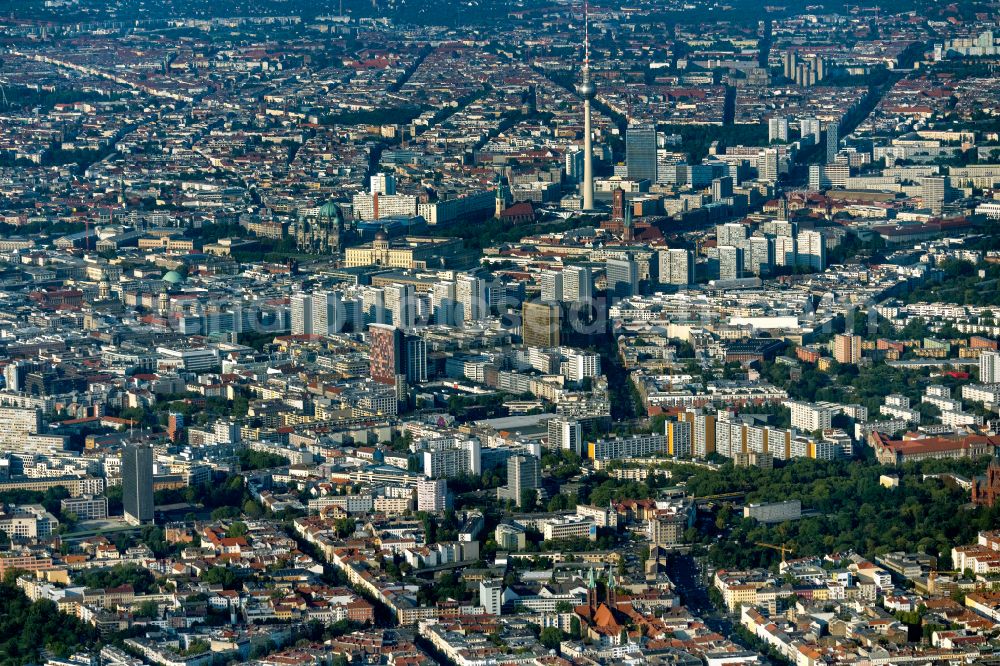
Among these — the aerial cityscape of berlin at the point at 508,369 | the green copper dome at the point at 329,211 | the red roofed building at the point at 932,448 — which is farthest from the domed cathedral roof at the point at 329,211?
the red roofed building at the point at 932,448

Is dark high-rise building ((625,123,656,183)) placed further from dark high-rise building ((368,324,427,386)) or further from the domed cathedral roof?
dark high-rise building ((368,324,427,386))

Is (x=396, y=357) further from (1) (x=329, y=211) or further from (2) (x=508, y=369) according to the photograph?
(1) (x=329, y=211)

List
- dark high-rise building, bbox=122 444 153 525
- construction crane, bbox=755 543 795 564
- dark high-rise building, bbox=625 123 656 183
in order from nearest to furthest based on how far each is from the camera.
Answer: construction crane, bbox=755 543 795 564, dark high-rise building, bbox=122 444 153 525, dark high-rise building, bbox=625 123 656 183

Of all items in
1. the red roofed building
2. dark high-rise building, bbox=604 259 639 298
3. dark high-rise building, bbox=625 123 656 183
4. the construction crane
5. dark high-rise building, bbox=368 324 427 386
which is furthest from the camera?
dark high-rise building, bbox=625 123 656 183

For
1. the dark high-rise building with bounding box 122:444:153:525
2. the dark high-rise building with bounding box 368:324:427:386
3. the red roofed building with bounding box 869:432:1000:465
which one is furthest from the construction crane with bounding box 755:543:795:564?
the dark high-rise building with bounding box 368:324:427:386

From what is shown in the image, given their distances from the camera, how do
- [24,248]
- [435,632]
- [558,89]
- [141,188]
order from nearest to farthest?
[435,632], [24,248], [141,188], [558,89]

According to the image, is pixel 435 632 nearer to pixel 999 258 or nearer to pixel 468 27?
pixel 999 258

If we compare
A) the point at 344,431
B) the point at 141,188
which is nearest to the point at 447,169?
the point at 141,188

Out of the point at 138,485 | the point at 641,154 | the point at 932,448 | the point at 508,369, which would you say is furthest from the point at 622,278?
the point at 138,485
